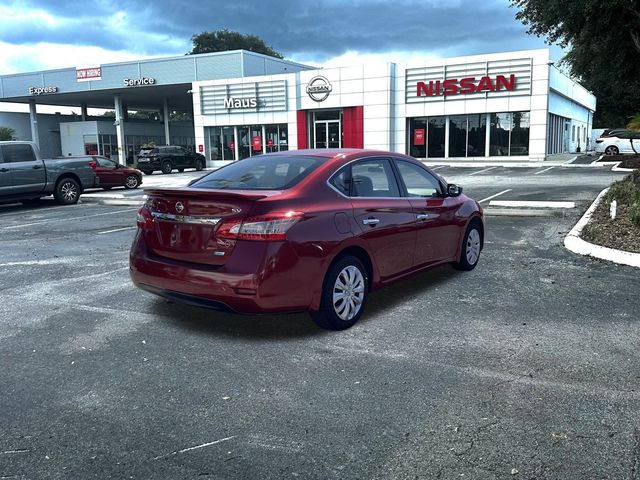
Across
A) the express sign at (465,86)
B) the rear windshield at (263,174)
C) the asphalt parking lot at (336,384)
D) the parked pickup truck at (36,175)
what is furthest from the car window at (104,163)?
the express sign at (465,86)

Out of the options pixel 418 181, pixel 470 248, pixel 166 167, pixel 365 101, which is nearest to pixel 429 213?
pixel 418 181

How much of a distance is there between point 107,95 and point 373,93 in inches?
1088

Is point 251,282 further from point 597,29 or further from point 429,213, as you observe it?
point 597,29

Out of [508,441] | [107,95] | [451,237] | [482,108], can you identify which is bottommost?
[508,441]

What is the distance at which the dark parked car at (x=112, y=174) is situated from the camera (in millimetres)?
20797

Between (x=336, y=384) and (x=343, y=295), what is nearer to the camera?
(x=336, y=384)

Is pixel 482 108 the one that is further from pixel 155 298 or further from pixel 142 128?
pixel 142 128

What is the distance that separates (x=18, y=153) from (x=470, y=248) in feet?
44.4

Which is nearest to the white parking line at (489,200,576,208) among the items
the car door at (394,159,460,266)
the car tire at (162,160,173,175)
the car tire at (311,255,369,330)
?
the car door at (394,159,460,266)

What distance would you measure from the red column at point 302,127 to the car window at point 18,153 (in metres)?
22.2

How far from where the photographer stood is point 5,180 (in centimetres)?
1513

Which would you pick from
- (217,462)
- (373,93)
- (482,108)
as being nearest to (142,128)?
(373,93)

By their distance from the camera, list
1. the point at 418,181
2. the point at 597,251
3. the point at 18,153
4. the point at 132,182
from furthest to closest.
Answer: the point at 132,182
the point at 18,153
the point at 597,251
the point at 418,181

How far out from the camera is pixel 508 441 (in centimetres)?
311
